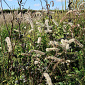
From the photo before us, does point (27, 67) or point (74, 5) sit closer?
point (27, 67)

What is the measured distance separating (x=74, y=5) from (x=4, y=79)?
13.5 feet

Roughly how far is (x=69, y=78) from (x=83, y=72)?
203mm

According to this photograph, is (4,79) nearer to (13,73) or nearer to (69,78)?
(13,73)

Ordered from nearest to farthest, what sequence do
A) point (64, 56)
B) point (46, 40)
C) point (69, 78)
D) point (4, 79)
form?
point (69, 78) < point (4, 79) < point (64, 56) < point (46, 40)

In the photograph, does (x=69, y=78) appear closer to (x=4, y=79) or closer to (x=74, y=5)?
(x=4, y=79)

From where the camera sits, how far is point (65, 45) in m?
1.65

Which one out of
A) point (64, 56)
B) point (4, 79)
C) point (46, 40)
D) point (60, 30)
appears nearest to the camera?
point (4, 79)

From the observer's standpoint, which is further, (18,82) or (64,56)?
(64,56)

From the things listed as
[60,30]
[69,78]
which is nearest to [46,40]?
[60,30]

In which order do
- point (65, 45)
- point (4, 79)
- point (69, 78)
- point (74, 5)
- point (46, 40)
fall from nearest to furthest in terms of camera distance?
point (65, 45) < point (69, 78) < point (4, 79) < point (46, 40) < point (74, 5)

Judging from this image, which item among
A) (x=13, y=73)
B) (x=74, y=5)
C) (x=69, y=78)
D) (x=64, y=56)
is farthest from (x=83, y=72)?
(x=74, y=5)

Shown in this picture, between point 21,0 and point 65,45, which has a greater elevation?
point 21,0

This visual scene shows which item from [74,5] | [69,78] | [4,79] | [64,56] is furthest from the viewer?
[74,5]

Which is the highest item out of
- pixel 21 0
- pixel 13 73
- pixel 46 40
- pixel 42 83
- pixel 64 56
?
pixel 21 0
